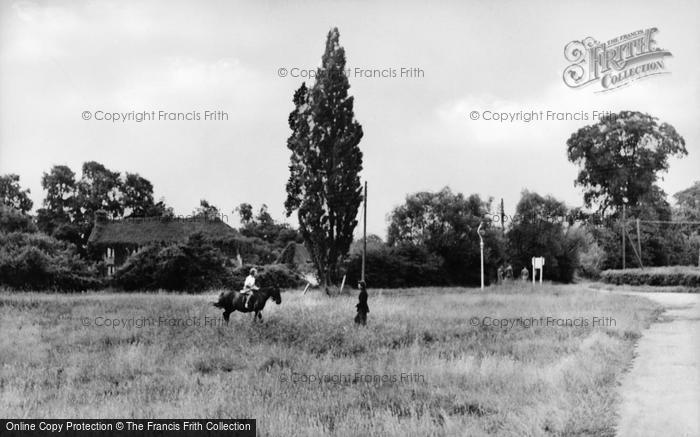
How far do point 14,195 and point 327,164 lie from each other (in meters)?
34.9

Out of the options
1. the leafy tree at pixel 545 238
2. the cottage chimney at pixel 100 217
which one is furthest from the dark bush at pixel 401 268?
the cottage chimney at pixel 100 217

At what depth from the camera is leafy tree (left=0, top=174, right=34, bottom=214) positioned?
4816 centimetres

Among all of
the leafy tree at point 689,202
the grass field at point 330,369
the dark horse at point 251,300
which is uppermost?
the leafy tree at point 689,202

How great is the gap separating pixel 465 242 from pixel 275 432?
34.8 metres

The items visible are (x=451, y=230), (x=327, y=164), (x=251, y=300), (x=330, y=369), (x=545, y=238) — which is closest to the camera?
(x=330, y=369)

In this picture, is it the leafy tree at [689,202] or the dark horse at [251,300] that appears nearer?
the dark horse at [251,300]

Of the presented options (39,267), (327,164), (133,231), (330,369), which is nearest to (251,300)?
(330,369)

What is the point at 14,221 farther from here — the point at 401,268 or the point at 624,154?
the point at 624,154

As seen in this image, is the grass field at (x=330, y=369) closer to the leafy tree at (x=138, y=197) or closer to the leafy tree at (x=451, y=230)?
the leafy tree at (x=451, y=230)

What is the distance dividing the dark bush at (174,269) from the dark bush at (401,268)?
31.7 feet

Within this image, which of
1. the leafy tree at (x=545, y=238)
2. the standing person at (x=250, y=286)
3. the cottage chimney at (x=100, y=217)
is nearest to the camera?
the standing person at (x=250, y=286)

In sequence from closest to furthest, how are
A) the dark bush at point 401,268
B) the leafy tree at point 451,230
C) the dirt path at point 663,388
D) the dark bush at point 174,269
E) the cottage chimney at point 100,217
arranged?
the dirt path at point 663,388 < the dark bush at point 174,269 < the dark bush at point 401,268 < the leafy tree at point 451,230 < the cottage chimney at point 100,217

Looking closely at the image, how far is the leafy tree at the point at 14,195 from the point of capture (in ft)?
158

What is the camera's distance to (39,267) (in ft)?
94.2
